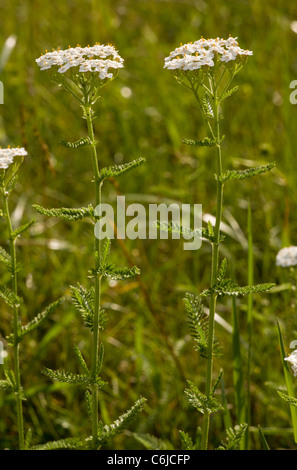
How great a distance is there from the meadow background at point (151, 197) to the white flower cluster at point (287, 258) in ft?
0.54

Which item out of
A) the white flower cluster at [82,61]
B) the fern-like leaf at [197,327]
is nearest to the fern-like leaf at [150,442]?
the fern-like leaf at [197,327]

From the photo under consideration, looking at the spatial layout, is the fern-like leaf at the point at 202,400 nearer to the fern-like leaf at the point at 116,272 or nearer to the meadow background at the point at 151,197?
the fern-like leaf at the point at 116,272

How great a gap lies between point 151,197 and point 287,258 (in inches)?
55.2

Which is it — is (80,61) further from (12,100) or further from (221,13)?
(221,13)

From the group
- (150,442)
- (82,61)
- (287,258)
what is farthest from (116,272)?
(287,258)

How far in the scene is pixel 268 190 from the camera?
4695mm

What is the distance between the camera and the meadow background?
3352 millimetres

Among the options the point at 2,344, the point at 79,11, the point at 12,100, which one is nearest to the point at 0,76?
the point at 12,100

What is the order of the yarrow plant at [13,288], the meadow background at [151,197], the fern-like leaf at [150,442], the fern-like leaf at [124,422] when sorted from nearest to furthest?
1. the fern-like leaf at [124,422]
2. the yarrow plant at [13,288]
3. the fern-like leaf at [150,442]
4. the meadow background at [151,197]

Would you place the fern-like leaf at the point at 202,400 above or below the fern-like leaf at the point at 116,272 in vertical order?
below

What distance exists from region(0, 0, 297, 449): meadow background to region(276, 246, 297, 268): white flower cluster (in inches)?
6.5

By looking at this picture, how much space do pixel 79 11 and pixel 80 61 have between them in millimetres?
4943

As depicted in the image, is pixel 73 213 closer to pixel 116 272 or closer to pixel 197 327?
pixel 116 272

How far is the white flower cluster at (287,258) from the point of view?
3105 millimetres
